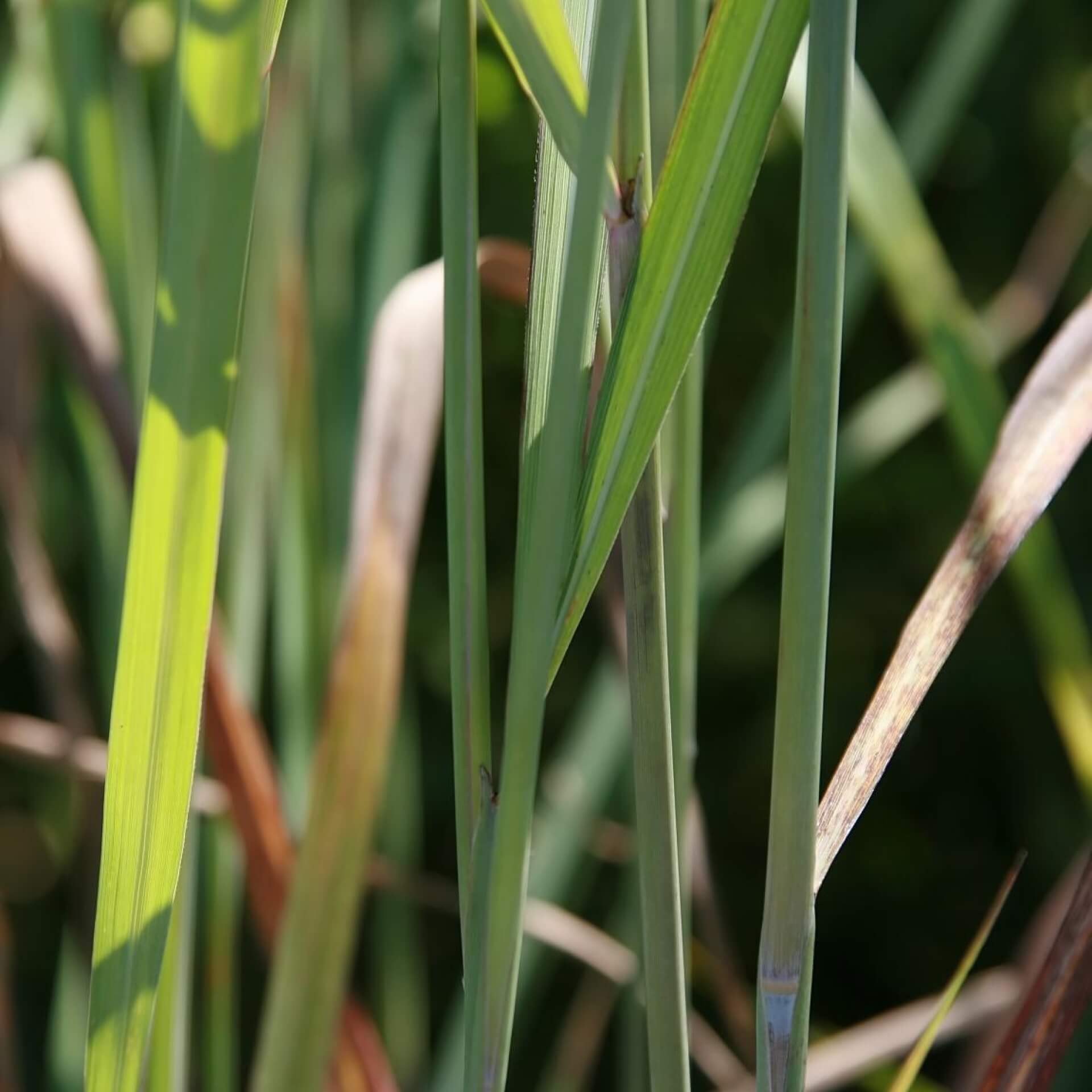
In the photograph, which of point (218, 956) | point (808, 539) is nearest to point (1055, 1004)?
point (808, 539)

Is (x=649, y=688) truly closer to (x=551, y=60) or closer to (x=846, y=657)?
(x=551, y=60)

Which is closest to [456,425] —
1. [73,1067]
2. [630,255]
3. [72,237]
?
[630,255]

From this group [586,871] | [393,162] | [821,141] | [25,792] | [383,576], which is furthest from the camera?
[25,792]

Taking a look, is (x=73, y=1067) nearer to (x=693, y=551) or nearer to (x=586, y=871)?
(x=586, y=871)

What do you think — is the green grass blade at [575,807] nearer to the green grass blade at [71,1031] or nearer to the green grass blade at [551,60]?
the green grass blade at [71,1031]

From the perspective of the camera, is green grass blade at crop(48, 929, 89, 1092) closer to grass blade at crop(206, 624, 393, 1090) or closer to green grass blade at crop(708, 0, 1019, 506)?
grass blade at crop(206, 624, 393, 1090)

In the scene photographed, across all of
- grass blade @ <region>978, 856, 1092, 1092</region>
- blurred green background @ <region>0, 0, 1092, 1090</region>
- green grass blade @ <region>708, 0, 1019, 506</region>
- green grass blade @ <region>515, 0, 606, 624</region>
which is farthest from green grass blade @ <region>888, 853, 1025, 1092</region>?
blurred green background @ <region>0, 0, 1092, 1090</region>

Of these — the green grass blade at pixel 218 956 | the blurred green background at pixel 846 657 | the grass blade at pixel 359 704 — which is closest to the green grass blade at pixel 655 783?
the grass blade at pixel 359 704
